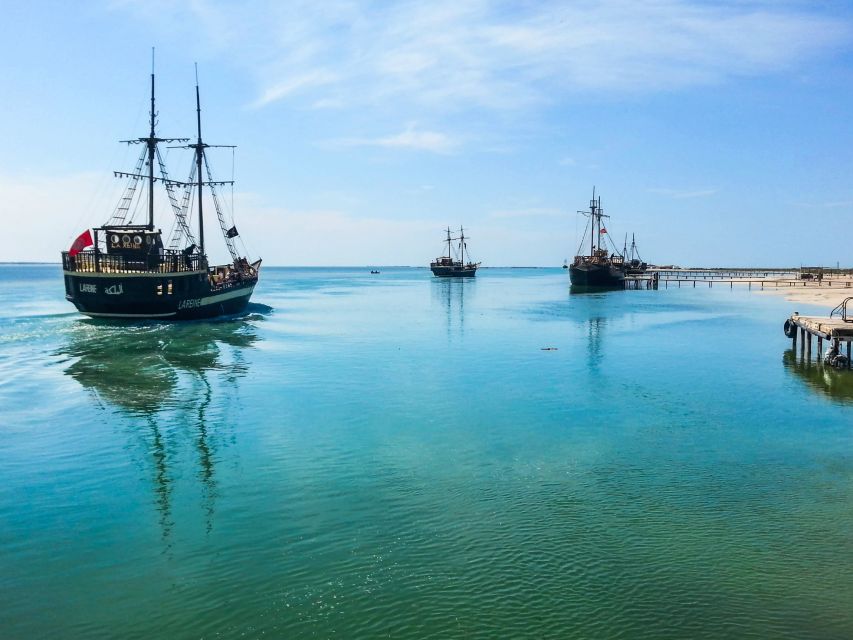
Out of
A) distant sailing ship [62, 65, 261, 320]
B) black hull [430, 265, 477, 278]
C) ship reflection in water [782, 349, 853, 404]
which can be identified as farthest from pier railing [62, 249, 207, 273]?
black hull [430, 265, 477, 278]

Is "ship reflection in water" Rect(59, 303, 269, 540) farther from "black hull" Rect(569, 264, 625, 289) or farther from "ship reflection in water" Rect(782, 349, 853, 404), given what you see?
"black hull" Rect(569, 264, 625, 289)

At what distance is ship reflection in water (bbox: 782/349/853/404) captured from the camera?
27.4 meters

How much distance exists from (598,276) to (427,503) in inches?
4478

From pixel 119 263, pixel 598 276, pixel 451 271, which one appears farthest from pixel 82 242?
pixel 451 271

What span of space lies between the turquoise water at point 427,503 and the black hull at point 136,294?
18603mm

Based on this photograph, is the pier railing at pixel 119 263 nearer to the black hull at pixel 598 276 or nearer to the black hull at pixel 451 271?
the black hull at pixel 598 276

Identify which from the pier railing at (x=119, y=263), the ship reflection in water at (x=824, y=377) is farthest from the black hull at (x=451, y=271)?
the ship reflection in water at (x=824, y=377)

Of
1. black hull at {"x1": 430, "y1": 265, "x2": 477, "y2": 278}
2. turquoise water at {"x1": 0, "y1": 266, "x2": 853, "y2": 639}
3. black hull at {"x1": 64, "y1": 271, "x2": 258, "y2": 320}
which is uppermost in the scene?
black hull at {"x1": 430, "y1": 265, "x2": 477, "y2": 278}

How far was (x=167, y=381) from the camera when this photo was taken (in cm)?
3086

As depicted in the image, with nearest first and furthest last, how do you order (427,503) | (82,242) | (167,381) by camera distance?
1. (427,503)
2. (167,381)
3. (82,242)

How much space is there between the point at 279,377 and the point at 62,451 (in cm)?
1337

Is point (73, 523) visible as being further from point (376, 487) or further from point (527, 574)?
point (527, 574)

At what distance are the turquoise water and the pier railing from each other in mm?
18694

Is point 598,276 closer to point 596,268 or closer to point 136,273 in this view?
point 596,268
